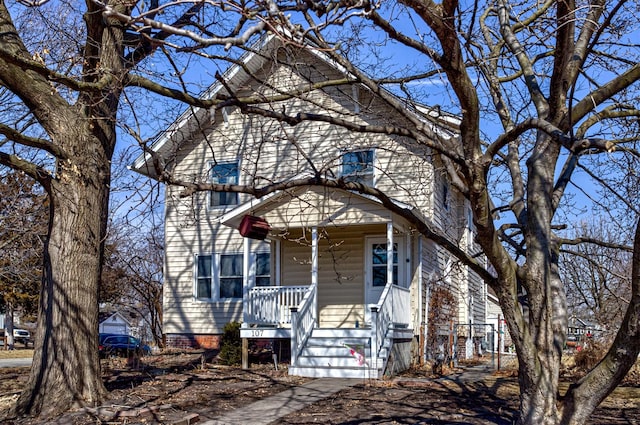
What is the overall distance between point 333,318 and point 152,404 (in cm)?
807

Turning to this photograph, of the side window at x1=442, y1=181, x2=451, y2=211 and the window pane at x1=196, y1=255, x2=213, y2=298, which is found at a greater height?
the side window at x1=442, y1=181, x2=451, y2=211

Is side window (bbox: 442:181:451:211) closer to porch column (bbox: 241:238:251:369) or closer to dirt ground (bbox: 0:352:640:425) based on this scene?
dirt ground (bbox: 0:352:640:425)

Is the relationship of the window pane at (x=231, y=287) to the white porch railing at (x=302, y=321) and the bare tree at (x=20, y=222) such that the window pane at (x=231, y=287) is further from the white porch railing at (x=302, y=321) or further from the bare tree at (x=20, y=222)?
the bare tree at (x=20, y=222)

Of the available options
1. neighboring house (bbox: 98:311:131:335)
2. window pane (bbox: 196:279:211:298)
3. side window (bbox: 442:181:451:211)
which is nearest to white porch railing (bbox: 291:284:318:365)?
window pane (bbox: 196:279:211:298)

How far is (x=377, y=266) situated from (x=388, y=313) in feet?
8.83

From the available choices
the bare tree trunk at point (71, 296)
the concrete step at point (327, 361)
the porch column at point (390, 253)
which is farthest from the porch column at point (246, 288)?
the bare tree trunk at point (71, 296)

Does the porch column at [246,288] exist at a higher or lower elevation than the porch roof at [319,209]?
lower

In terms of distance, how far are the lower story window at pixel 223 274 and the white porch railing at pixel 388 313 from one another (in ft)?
13.6

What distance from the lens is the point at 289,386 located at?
1151cm

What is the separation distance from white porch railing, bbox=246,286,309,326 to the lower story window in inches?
97.5

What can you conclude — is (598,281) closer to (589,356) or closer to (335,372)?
(589,356)

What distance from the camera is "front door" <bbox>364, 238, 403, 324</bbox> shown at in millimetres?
16234

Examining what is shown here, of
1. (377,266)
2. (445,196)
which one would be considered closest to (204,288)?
(377,266)

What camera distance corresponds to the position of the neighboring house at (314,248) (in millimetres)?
13727
